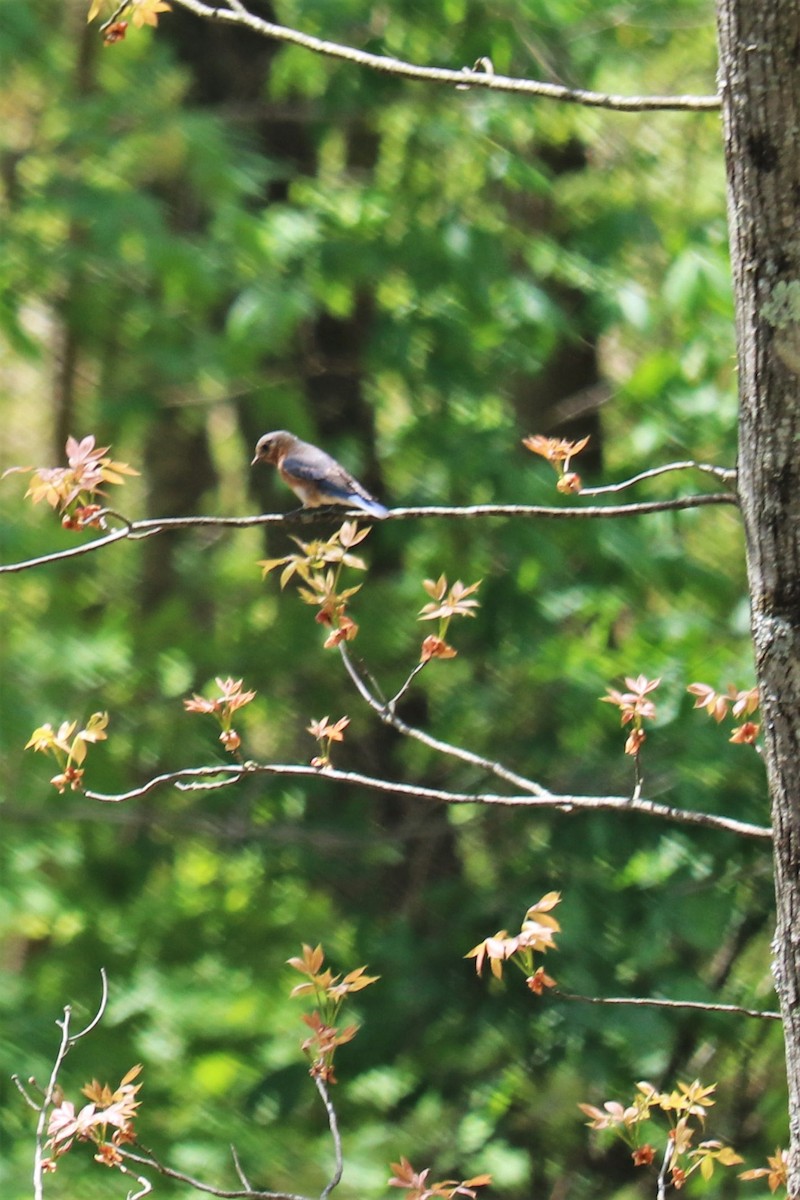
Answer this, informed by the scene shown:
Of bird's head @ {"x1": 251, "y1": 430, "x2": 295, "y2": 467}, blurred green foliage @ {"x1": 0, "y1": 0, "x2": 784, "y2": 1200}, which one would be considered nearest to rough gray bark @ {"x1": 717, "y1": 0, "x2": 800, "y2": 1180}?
blurred green foliage @ {"x1": 0, "y1": 0, "x2": 784, "y2": 1200}

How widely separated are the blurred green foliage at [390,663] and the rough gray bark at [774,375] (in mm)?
2321

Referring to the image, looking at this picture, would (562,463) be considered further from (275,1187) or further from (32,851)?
(275,1187)

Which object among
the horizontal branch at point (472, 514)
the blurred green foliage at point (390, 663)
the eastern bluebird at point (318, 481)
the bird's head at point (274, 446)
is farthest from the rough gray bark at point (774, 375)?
the bird's head at point (274, 446)

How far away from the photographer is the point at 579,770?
14.8 ft

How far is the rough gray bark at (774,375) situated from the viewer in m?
1.50

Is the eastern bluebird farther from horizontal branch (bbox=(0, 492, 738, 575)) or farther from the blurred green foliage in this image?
horizontal branch (bbox=(0, 492, 738, 575))

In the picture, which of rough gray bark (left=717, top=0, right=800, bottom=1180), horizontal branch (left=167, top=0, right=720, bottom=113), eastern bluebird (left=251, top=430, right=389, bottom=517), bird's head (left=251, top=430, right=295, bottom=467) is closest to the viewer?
rough gray bark (left=717, top=0, right=800, bottom=1180)

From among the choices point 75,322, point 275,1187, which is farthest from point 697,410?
point 275,1187

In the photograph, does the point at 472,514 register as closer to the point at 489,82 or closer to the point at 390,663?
the point at 489,82

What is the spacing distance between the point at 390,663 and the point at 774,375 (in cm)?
341

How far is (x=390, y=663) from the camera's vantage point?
489 centimetres

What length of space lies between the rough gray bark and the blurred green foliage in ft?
7.61

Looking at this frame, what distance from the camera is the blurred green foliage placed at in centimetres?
417

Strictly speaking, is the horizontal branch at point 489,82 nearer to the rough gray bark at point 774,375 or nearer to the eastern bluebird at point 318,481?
the rough gray bark at point 774,375
